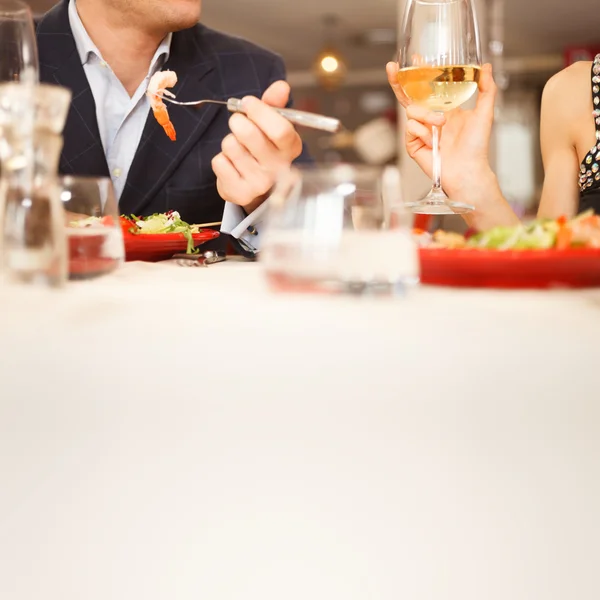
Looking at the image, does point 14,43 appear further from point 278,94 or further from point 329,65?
point 329,65

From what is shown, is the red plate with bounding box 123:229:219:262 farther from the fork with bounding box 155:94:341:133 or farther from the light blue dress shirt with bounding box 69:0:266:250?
the light blue dress shirt with bounding box 69:0:266:250

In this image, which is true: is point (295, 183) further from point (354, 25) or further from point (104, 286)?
point (354, 25)

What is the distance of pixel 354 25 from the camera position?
10172mm

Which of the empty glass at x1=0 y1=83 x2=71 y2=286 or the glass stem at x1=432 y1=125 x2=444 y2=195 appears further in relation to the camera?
the glass stem at x1=432 y1=125 x2=444 y2=195

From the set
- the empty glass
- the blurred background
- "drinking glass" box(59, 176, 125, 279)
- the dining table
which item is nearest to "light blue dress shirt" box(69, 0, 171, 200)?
"drinking glass" box(59, 176, 125, 279)

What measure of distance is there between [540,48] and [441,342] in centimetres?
1207

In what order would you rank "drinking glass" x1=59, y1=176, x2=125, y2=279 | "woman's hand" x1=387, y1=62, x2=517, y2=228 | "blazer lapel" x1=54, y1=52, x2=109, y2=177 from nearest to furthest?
"drinking glass" x1=59, y1=176, x2=125, y2=279 → "woman's hand" x1=387, y1=62, x2=517, y2=228 → "blazer lapel" x1=54, y1=52, x2=109, y2=177

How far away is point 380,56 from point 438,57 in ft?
37.9

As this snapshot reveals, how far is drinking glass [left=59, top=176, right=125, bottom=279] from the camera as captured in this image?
2.55ft

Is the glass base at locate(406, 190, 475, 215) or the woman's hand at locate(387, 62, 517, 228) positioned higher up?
the woman's hand at locate(387, 62, 517, 228)

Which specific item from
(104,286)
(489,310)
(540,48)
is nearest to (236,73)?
(104,286)

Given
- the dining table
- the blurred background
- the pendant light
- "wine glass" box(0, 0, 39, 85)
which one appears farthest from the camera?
the pendant light

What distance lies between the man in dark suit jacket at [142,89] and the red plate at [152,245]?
2.26ft

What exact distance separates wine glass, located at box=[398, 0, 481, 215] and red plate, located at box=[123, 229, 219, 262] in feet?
1.19
